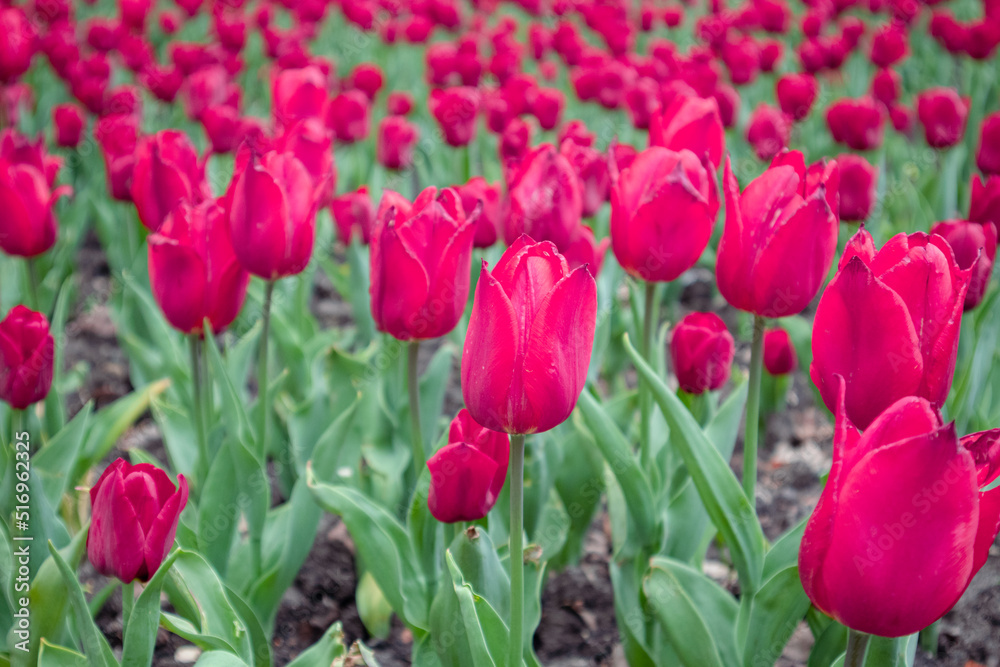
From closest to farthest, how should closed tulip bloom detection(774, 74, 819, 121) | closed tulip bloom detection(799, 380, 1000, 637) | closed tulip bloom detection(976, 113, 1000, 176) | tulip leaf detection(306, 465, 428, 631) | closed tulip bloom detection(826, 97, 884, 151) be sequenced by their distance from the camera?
closed tulip bloom detection(799, 380, 1000, 637) → tulip leaf detection(306, 465, 428, 631) → closed tulip bloom detection(976, 113, 1000, 176) → closed tulip bloom detection(826, 97, 884, 151) → closed tulip bloom detection(774, 74, 819, 121)

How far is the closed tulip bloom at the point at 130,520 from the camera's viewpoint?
3.51 feet

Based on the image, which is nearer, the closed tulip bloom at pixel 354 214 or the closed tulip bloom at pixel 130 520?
the closed tulip bloom at pixel 130 520

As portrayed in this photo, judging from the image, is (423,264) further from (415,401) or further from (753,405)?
(753,405)

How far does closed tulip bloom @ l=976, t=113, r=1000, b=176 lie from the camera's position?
2377 millimetres

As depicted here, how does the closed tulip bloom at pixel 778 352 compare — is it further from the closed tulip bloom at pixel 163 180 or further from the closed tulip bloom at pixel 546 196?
the closed tulip bloom at pixel 163 180

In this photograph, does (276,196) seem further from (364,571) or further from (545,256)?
(364,571)

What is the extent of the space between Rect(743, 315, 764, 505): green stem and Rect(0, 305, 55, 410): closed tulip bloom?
116 cm

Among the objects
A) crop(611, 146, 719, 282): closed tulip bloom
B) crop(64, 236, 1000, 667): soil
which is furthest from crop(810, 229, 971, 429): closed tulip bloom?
crop(64, 236, 1000, 667): soil

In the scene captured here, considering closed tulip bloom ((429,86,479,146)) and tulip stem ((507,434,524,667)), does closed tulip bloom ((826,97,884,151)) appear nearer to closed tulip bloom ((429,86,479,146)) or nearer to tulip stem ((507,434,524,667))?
closed tulip bloom ((429,86,479,146))

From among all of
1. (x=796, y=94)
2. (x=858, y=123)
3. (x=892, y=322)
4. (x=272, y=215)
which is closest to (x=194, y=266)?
(x=272, y=215)

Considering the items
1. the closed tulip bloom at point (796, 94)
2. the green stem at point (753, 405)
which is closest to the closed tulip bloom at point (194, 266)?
the green stem at point (753, 405)

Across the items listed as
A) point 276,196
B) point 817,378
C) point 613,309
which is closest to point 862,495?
point 817,378

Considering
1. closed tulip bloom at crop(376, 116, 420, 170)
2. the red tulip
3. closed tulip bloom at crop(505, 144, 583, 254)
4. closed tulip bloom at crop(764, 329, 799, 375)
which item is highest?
closed tulip bloom at crop(505, 144, 583, 254)

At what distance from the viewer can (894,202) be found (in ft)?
11.3
